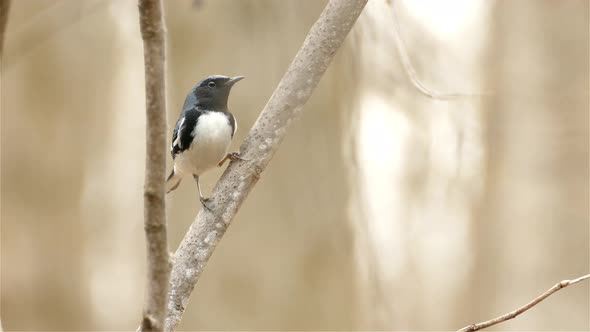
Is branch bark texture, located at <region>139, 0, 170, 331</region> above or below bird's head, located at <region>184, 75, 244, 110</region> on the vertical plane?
below

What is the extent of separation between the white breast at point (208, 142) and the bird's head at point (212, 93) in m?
0.08

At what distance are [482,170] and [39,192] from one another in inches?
144

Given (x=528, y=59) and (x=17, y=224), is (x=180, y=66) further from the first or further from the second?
(x=528, y=59)

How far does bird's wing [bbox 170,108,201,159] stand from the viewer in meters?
3.40

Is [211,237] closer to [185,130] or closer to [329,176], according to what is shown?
[185,130]

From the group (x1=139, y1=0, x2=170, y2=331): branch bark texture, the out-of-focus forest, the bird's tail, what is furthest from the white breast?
(x1=139, y1=0, x2=170, y2=331): branch bark texture

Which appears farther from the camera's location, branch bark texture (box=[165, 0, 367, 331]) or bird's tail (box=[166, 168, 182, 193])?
bird's tail (box=[166, 168, 182, 193])

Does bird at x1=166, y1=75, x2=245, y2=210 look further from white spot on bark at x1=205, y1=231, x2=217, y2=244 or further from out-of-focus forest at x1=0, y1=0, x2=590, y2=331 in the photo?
white spot on bark at x1=205, y1=231, x2=217, y2=244

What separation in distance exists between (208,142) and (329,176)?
1527mm

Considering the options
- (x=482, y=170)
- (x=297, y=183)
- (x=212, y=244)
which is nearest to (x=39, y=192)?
(x=297, y=183)

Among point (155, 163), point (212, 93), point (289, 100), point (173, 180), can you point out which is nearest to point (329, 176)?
point (173, 180)

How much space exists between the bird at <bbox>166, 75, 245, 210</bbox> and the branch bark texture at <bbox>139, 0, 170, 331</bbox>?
1865 millimetres

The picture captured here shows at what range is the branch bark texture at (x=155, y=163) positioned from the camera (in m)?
1.24

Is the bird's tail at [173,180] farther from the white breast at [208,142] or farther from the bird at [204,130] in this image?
the white breast at [208,142]
